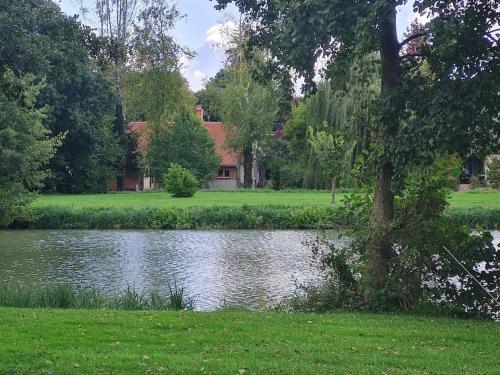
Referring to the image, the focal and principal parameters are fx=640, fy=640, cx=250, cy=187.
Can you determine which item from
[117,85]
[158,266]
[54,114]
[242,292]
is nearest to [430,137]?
[242,292]

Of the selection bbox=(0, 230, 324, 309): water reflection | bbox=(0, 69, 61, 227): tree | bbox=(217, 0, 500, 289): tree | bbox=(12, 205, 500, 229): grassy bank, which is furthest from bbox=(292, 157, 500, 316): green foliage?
bbox=(12, 205, 500, 229): grassy bank

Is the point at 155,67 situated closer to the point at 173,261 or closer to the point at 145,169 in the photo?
the point at 145,169

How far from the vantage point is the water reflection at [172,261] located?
48.7 feet

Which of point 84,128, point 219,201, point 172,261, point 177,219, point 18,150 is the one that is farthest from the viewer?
point 84,128

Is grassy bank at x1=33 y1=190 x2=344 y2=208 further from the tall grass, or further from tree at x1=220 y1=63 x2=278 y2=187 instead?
the tall grass

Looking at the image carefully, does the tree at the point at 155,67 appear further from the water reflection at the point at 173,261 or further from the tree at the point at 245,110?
the water reflection at the point at 173,261

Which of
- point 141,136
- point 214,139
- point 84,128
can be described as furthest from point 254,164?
point 84,128

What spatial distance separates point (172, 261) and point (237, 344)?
13.2 m

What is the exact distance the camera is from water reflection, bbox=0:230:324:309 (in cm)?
1485

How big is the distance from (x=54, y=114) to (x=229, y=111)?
46.8 ft

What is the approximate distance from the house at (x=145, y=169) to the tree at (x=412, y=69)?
1762 inches

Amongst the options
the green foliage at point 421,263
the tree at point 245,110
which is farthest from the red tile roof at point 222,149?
the green foliage at point 421,263

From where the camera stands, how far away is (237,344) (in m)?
6.43

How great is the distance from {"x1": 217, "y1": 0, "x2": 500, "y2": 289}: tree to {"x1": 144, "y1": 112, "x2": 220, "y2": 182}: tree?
41.3 metres
